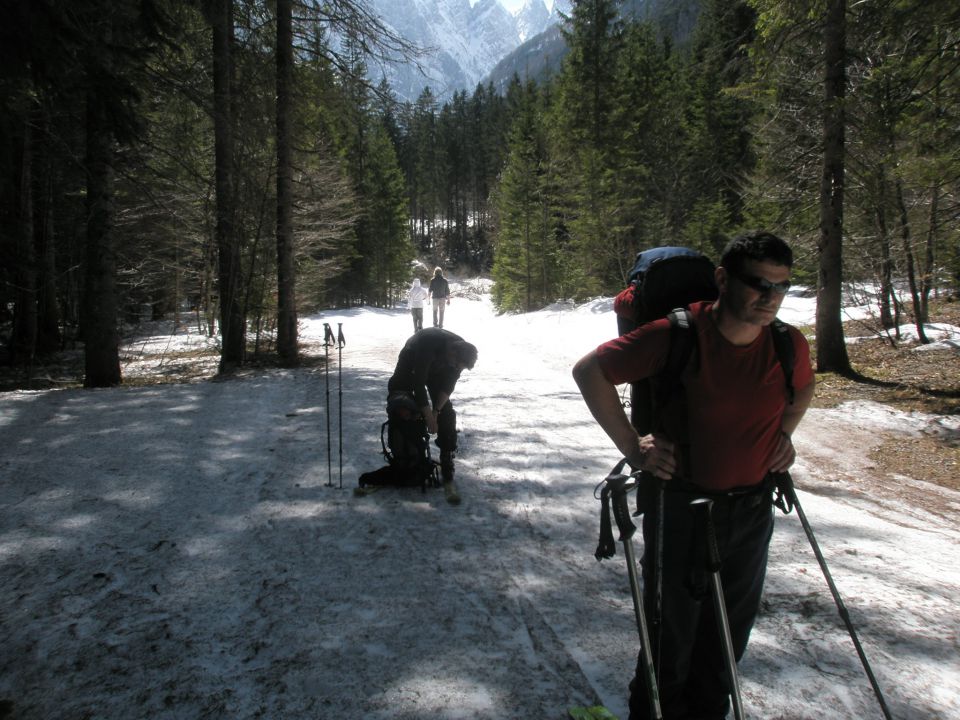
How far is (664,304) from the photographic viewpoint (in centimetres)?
254

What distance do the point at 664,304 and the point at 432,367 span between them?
9.49 ft

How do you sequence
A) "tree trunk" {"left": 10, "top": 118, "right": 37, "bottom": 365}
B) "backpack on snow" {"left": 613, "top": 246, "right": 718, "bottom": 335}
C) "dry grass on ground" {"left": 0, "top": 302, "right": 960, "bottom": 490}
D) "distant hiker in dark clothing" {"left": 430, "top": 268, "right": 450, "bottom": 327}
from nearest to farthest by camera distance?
"backpack on snow" {"left": 613, "top": 246, "right": 718, "bottom": 335}, "dry grass on ground" {"left": 0, "top": 302, "right": 960, "bottom": 490}, "tree trunk" {"left": 10, "top": 118, "right": 37, "bottom": 365}, "distant hiker in dark clothing" {"left": 430, "top": 268, "right": 450, "bottom": 327}

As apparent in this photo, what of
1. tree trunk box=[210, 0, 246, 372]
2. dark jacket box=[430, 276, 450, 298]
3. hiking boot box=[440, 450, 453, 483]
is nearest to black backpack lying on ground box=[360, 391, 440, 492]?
hiking boot box=[440, 450, 453, 483]

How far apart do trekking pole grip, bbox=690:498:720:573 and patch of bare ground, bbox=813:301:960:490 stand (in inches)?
246

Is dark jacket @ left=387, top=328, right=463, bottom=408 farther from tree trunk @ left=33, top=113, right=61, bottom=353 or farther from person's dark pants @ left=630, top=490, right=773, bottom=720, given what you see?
tree trunk @ left=33, top=113, right=61, bottom=353

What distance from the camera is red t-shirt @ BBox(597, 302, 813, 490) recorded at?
2242 millimetres

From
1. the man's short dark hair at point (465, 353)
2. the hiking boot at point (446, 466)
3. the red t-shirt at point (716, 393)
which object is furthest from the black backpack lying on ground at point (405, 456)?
the red t-shirt at point (716, 393)

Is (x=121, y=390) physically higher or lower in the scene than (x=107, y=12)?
lower

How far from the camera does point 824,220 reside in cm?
1118

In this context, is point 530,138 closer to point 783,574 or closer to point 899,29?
point 899,29

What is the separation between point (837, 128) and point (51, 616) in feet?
43.6

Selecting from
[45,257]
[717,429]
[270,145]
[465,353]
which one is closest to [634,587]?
[717,429]

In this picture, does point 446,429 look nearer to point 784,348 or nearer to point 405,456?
point 405,456

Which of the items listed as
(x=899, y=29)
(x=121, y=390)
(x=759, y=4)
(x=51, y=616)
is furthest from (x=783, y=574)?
(x=759, y=4)
